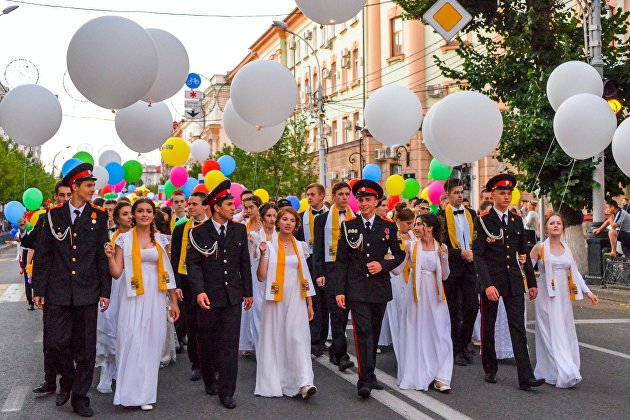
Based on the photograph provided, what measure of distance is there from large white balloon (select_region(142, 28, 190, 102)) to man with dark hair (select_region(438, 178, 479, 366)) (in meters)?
3.40

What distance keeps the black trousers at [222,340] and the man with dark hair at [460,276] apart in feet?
9.28

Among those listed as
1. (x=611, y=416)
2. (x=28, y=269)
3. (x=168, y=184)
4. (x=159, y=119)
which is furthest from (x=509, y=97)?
(x=611, y=416)

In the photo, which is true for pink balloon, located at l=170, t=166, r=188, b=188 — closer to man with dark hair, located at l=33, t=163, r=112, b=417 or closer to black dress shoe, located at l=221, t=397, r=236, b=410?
man with dark hair, located at l=33, t=163, r=112, b=417

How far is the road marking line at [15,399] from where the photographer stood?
705 cm

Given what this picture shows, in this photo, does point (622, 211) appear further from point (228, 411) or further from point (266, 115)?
point (228, 411)

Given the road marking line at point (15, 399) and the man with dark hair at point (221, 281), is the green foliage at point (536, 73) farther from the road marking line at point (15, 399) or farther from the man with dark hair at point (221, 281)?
the road marking line at point (15, 399)

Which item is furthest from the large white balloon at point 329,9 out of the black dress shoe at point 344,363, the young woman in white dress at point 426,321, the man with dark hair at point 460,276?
the black dress shoe at point 344,363

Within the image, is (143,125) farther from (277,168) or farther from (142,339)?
(277,168)

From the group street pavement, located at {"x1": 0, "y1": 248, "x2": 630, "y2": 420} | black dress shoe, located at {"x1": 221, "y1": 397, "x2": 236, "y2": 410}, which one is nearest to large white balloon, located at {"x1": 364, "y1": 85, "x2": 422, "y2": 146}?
street pavement, located at {"x1": 0, "y1": 248, "x2": 630, "y2": 420}

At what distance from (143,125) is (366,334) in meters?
4.97

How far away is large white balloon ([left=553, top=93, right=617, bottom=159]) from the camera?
35.2 feet

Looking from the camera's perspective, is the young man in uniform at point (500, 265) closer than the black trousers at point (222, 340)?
No

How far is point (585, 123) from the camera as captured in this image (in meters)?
10.7

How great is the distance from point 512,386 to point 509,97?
477 inches
